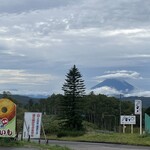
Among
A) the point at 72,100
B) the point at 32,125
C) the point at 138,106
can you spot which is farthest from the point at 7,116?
the point at 72,100

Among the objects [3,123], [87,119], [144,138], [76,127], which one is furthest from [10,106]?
[87,119]

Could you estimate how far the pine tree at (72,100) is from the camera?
196 ft

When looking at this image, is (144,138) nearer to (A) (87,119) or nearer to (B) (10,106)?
→ (B) (10,106)

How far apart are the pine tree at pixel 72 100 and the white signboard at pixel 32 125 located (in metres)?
38.9

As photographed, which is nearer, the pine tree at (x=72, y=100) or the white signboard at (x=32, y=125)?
the white signboard at (x=32, y=125)

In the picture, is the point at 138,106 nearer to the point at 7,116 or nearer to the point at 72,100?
the point at 7,116

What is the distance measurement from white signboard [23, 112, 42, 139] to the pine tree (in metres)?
38.9

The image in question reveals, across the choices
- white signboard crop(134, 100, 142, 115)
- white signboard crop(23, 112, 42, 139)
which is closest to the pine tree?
white signboard crop(134, 100, 142, 115)

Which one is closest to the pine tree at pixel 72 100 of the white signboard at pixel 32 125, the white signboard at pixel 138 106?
the white signboard at pixel 138 106

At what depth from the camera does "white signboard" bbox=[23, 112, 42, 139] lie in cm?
2038

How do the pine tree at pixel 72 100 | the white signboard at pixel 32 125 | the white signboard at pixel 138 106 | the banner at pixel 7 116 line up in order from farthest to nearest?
1. the pine tree at pixel 72 100
2. the white signboard at pixel 138 106
3. the white signboard at pixel 32 125
4. the banner at pixel 7 116

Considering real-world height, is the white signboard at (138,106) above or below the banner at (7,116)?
above

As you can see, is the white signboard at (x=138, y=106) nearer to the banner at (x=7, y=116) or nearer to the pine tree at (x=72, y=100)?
the banner at (x=7, y=116)

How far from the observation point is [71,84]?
199 feet
